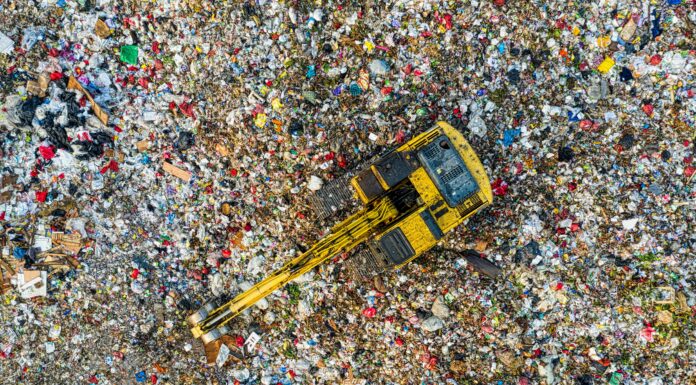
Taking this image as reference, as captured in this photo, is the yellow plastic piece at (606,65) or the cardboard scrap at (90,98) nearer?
the yellow plastic piece at (606,65)

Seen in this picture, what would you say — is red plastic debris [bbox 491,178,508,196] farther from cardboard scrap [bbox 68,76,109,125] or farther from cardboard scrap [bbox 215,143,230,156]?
cardboard scrap [bbox 68,76,109,125]

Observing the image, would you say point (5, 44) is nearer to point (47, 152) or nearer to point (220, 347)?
point (47, 152)

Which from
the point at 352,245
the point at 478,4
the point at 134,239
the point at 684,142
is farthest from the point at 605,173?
the point at 134,239

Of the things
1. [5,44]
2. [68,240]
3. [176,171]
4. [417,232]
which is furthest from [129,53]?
[417,232]

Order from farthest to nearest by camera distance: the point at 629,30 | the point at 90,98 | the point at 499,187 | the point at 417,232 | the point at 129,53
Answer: the point at 129,53 < the point at 90,98 < the point at 499,187 < the point at 629,30 < the point at 417,232

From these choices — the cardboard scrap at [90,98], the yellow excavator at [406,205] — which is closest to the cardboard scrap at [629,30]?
the yellow excavator at [406,205]

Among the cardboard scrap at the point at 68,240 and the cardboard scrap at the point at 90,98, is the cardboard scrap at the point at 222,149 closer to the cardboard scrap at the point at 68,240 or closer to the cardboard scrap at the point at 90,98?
the cardboard scrap at the point at 90,98

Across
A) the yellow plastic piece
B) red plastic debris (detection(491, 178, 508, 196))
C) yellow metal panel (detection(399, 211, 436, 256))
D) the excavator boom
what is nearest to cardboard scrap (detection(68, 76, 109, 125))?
the excavator boom
